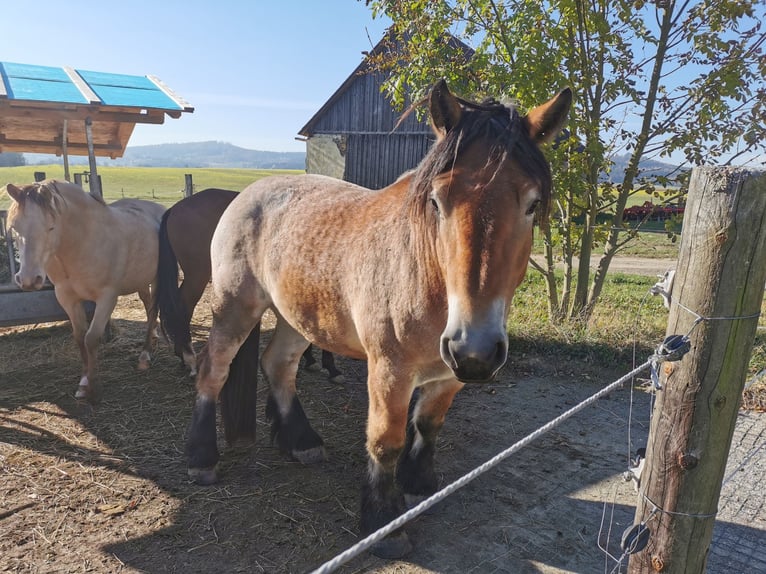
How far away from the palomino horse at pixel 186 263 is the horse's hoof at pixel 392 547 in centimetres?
258

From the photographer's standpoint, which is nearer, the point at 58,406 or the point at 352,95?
the point at 58,406

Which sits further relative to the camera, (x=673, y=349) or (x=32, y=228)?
(x=32, y=228)

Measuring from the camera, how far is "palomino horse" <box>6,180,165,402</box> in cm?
421

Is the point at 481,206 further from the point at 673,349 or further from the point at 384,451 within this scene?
the point at 384,451

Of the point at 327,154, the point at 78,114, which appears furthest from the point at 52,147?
the point at 327,154

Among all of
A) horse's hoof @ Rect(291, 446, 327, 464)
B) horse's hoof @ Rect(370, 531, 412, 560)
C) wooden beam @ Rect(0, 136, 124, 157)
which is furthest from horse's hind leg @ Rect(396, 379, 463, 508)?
wooden beam @ Rect(0, 136, 124, 157)

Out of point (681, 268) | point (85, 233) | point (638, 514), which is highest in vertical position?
point (681, 268)

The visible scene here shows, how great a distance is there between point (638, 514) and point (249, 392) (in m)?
2.72

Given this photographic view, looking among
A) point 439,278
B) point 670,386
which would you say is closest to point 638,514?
point 670,386

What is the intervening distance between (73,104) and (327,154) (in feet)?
41.3

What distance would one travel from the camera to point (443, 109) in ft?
6.55

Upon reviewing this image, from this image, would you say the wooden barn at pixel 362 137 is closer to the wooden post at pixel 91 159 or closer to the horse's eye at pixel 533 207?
the wooden post at pixel 91 159

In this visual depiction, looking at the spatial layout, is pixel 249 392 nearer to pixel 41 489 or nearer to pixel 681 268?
pixel 41 489

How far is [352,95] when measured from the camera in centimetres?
1678
